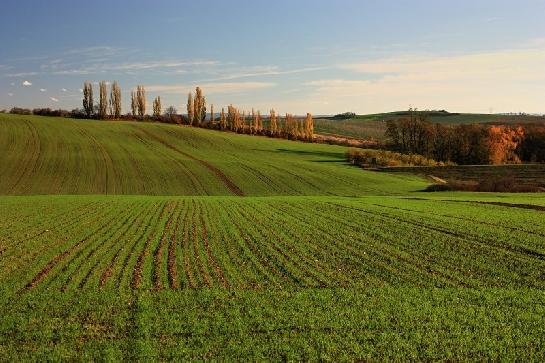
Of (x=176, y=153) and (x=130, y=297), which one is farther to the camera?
(x=176, y=153)

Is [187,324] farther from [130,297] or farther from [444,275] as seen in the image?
[444,275]

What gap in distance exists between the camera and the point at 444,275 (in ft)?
60.7

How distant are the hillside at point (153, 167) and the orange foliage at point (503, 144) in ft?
98.5

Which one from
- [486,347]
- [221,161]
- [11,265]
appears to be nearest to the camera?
[486,347]

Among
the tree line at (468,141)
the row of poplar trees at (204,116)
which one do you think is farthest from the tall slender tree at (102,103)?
the tree line at (468,141)

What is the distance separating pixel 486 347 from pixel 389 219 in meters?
19.5

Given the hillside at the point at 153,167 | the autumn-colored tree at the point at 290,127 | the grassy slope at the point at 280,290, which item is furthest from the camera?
the autumn-colored tree at the point at 290,127

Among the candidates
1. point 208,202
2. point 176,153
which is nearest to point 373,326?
point 208,202

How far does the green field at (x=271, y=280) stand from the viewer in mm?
12180

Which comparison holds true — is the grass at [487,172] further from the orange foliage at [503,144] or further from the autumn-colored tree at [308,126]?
the autumn-colored tree at [308,126]

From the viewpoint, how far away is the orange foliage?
93875mm

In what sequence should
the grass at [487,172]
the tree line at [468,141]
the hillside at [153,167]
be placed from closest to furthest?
the hillside at [153,167], the grass at [487,172], the tree line at [468,141]

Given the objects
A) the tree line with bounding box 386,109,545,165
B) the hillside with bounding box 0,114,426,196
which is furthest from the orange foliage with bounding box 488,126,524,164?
the hillside with bounding box 0,114,426,196

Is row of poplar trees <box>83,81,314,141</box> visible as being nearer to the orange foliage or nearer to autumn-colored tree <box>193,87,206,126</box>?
autumn-colored tree <box>193,87,206,126</box>
